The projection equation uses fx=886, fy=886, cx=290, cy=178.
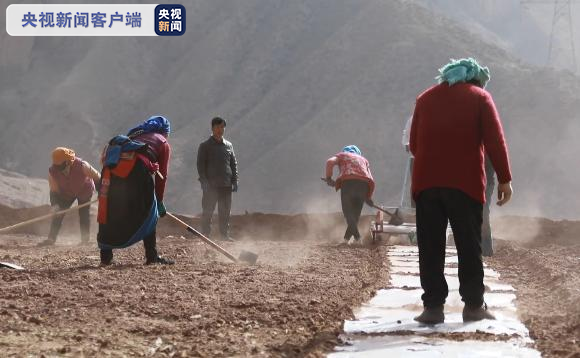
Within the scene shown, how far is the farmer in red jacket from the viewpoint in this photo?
4965mm

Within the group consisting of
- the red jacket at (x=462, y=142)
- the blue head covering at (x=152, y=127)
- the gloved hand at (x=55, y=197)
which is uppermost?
the blue head covering at (x=152, y=127)

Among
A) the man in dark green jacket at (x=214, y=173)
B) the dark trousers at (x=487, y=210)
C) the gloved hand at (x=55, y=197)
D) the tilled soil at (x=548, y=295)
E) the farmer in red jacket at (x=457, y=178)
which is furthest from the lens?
the man in dark green jacket at (x=214, y=173)

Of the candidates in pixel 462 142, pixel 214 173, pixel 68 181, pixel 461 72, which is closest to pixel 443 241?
pixel 462 142

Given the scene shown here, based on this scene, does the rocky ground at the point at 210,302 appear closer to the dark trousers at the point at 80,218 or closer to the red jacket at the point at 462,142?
the red jacket at the point at 462,142

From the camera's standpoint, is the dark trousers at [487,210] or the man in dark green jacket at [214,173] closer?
the dark trousers at [487,210]

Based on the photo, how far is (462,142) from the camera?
5000 millimetres

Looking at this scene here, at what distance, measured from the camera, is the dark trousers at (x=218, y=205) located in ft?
41.9

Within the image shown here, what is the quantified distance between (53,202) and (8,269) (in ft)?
15.5

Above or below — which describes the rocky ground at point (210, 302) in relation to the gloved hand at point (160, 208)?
below

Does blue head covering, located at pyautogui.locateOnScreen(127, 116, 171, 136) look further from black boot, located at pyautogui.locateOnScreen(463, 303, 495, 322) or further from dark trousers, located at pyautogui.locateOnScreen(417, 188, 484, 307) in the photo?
black boot, located at pyautogui.locateOnScreen(463, 303, 495, 322)

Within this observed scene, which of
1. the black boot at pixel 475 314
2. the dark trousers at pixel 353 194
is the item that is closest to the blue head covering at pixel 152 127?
the black boot at pixel 475 314

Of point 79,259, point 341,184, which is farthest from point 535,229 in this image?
point 79,259

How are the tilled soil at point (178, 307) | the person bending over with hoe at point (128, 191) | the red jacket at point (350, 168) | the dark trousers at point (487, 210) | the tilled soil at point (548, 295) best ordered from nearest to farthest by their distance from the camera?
the tilled soil at point (178, 307) → the tilled soil at point (548, 295) → the person bending over with hoe at point (128, 191) → the dark trousers at point (487, 210) → the red jacket at point (350, 168)

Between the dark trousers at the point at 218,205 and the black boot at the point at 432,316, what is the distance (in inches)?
313
